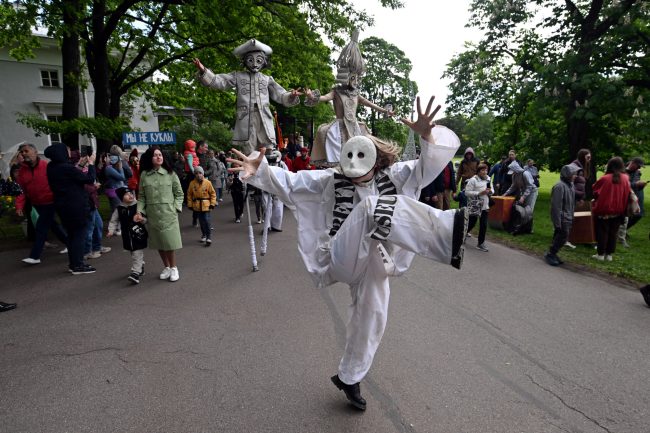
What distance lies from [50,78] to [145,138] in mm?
22768

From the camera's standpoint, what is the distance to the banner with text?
413 inches

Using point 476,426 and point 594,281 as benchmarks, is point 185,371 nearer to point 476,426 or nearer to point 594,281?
point 476,426

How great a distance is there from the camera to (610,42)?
38.7 ft

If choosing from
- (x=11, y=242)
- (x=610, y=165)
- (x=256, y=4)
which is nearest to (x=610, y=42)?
(x=610, y=165)

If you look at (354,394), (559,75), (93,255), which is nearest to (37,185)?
(93,255)

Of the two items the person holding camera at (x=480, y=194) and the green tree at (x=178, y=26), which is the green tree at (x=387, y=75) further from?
the person holding camera at (x=480, y=194)

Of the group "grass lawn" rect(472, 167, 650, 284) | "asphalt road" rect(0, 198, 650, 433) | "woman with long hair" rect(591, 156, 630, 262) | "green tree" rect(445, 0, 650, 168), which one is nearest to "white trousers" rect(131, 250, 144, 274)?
"asphalt road" rect(0, 198, 650, 433)

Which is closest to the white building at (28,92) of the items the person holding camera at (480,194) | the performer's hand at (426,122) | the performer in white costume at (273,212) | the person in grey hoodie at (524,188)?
the performer in white costume at (273,212)

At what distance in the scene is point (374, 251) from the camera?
246 cm

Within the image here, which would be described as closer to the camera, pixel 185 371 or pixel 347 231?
pixel 347 231

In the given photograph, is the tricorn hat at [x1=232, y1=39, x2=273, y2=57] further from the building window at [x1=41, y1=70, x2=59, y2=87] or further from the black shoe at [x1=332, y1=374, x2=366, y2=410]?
the building window at [x1=41, y1=70, x2=59, y2=87]

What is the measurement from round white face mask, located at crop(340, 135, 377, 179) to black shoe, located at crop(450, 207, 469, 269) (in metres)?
0.71

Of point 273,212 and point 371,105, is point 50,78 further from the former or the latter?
point 371,105

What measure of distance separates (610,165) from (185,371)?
7.48m
